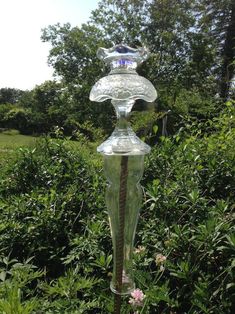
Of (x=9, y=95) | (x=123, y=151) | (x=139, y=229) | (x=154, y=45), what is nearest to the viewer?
(x=123, y=151)

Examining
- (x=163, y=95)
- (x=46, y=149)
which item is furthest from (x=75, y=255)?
(x=163, y=95)

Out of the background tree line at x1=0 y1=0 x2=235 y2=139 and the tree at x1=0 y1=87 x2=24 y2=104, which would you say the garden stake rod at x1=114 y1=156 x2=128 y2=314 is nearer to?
the background tree line at x1=0 y1=0 x2=235 y2=139

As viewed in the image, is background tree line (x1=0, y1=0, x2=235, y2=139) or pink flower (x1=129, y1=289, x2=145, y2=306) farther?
background tree line (x1=0, y1=0, x2=235, y2=139)

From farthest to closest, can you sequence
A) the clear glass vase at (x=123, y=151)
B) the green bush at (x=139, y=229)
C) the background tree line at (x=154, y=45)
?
the background tree line at (x=154, y=45), the green bush at (x=139, y=229), the clear glass vase at (x=123, y=151)

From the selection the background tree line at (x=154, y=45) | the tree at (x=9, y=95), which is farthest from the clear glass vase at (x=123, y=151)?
the tree at (x=9, y=95)

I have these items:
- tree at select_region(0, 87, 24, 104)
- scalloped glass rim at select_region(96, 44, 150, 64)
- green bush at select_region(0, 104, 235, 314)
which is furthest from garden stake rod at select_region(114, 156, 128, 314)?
tree at select_region(0, 87, 24, 104)

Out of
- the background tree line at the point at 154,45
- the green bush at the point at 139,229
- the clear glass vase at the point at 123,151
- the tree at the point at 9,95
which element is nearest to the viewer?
the clear glass vase at the point at 123,151

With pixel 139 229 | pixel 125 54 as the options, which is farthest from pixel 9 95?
pixel 125 54

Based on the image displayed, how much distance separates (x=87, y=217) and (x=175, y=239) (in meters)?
0.62

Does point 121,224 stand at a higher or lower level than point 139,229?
higher

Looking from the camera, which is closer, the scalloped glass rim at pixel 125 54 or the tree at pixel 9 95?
the scalloped glass rim at pixel 125 54

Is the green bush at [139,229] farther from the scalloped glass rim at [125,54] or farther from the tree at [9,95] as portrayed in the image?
the tree at [9,95]

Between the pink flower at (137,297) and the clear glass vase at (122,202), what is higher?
the clear glass vase at (122,202)

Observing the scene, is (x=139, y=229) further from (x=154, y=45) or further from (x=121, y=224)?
(x=154, y=45)
